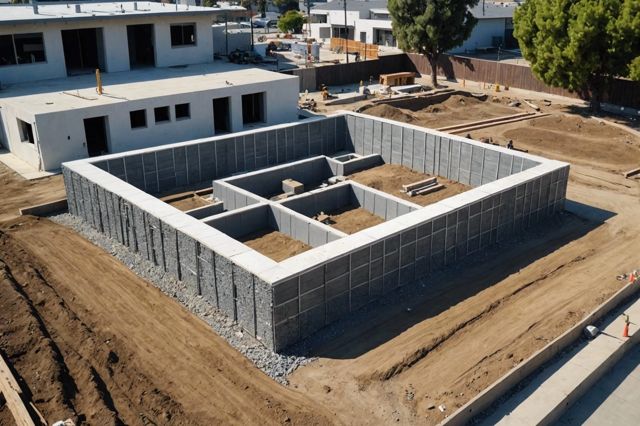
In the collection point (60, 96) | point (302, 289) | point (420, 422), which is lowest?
point (420, 422)

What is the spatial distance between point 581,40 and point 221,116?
20.4m

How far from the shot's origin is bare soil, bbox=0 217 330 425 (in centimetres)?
1275

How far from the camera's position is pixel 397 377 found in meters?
14.0

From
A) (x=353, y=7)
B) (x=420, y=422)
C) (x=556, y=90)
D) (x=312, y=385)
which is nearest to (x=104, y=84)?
(x=312, y=385)

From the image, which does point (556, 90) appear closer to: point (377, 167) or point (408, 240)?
point (377, 167)

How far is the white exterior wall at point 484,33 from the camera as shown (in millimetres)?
60031

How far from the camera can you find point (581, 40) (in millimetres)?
33938

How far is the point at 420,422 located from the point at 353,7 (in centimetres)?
6493

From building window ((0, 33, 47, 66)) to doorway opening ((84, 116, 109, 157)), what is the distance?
7.19m

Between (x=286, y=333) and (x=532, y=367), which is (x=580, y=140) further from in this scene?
(x=286, y=333)

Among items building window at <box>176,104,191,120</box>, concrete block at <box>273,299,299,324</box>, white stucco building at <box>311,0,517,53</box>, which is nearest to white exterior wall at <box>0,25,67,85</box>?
building window at <box>176,104,191,120</box>

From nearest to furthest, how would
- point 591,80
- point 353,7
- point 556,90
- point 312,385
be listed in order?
point 312,385, point 591,80, point 556,90, point 353,7

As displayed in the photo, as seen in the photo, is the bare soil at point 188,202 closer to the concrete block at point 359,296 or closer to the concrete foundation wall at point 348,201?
the concrete foundation wall at point 348,201

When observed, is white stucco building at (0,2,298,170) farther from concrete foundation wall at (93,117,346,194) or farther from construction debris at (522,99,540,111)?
construction debris at (522,99,540,111)
